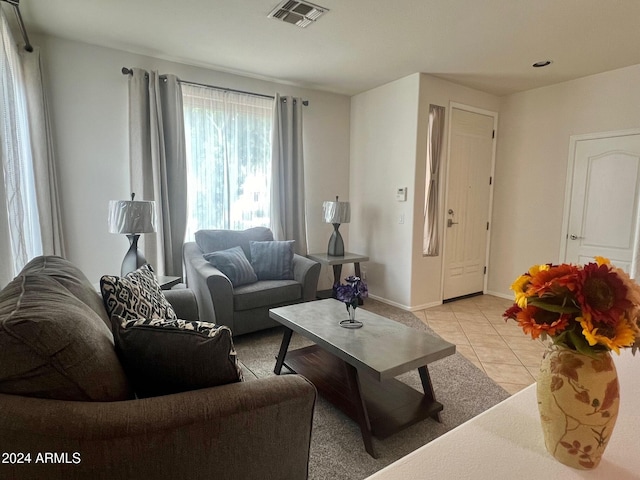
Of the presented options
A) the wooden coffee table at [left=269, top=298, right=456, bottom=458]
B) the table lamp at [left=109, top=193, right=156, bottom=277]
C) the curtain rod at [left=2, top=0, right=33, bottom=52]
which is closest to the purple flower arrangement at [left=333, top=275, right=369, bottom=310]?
the wooden coffee table at [left=269, top=298, right=456, bottom=458]

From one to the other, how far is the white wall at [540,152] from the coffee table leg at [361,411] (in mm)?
3364

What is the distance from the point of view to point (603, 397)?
0.64 m

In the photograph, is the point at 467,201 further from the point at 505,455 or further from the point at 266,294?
the point at 505,455

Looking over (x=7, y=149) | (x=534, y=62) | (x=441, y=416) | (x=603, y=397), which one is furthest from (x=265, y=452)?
(x=534, y=62)

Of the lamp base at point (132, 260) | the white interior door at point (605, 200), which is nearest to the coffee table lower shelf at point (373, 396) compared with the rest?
the lamp base at point (132, 260)

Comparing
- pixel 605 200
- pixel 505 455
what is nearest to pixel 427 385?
pixel 505 455

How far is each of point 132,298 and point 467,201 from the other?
12.9ft

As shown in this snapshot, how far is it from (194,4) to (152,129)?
4.12 ft

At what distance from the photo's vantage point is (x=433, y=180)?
159 inches

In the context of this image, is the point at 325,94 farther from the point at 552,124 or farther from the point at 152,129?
the point at 552,124

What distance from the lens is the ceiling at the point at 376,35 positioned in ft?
8.06

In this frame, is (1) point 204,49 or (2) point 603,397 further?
(1) point 204,49

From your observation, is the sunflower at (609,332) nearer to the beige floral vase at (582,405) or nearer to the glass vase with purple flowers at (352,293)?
the beige floral vase at (582,405)

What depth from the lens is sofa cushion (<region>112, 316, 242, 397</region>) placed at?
3.37 ft
